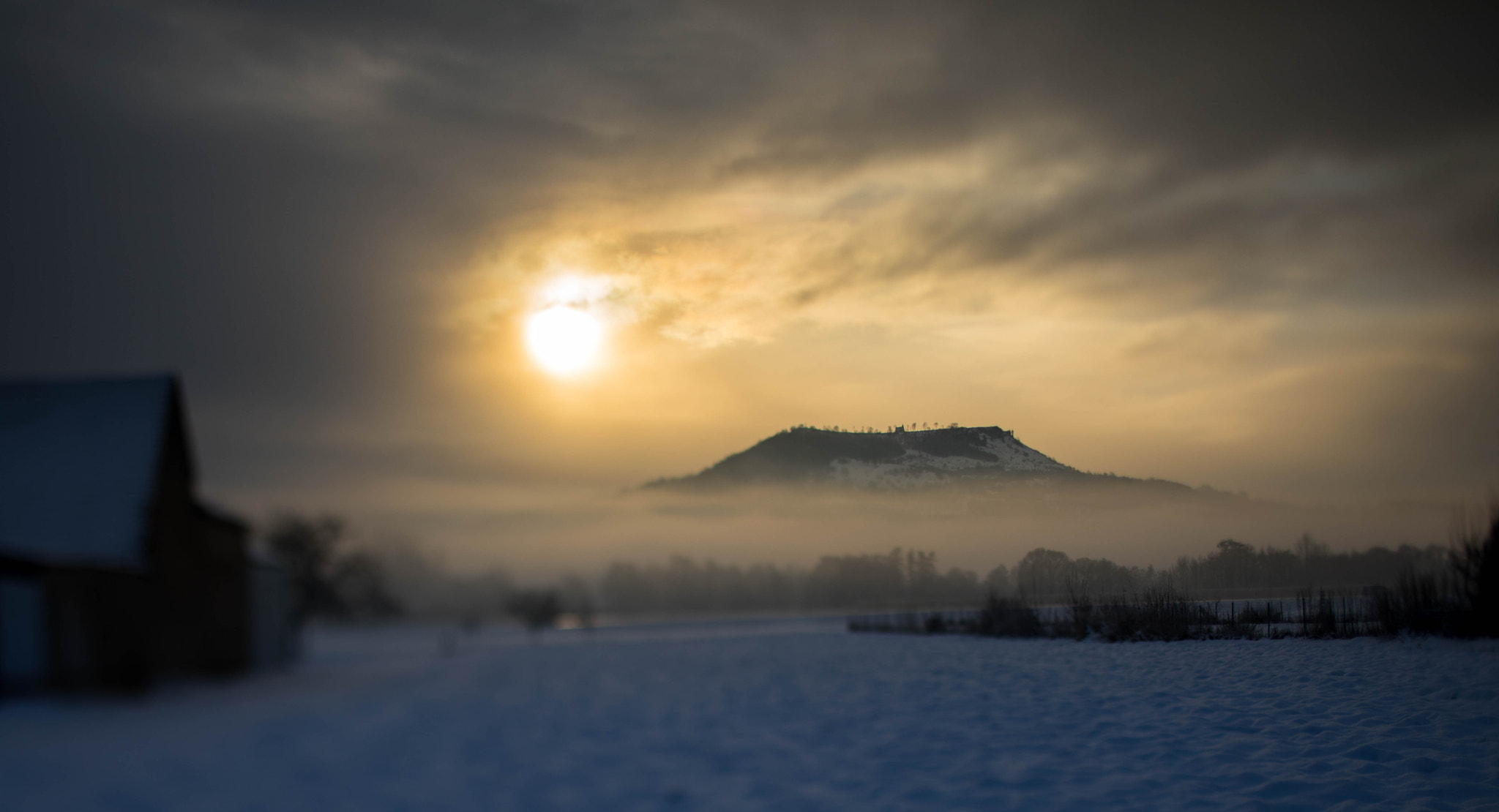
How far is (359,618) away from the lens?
109 feet

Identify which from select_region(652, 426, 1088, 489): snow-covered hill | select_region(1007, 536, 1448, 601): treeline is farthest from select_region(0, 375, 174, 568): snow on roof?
select_region(1007, 536, 1448, 601): treeline

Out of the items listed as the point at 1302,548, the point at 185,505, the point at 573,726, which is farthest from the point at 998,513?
the point at 185,505

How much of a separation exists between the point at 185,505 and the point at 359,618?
13.8 m

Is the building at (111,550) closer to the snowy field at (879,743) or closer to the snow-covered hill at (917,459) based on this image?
the snowy field at (879,743)

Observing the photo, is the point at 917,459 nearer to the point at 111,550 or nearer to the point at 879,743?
the point at 879,743

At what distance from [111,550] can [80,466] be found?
120 inches

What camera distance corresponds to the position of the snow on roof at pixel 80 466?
653 inches

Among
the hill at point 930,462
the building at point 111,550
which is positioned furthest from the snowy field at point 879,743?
the hill at point 930,462

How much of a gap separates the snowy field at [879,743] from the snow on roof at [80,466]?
346cm

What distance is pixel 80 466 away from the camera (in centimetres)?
1856

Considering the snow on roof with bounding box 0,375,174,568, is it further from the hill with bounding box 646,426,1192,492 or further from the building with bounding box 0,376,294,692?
the hill with bounding box 646,426,1192,492

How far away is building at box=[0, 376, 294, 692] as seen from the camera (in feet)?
50.8

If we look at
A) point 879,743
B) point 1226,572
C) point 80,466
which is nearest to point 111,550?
point 80,466

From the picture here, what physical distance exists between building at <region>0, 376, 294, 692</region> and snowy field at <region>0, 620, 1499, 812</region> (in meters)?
1.17
